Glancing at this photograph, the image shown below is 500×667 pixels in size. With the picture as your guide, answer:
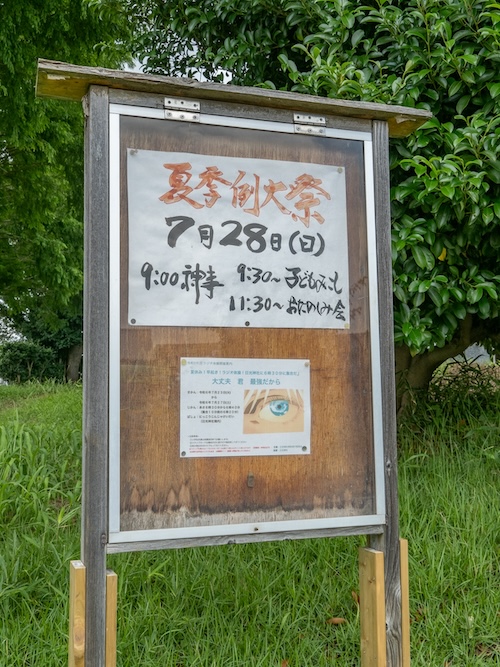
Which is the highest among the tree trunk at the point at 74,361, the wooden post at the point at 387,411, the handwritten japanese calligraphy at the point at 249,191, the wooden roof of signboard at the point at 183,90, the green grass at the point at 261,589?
the tree trunk at the point at 74,361

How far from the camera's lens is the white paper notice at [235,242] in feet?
6.93

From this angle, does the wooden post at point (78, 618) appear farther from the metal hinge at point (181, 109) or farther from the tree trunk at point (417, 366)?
the tree trunk at point (417, 366)

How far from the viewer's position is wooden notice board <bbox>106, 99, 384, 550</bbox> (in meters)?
2.07

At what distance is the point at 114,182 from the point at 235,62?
271cm

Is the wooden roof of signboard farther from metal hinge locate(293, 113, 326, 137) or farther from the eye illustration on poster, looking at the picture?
the eye illustration on poster

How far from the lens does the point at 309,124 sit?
2.33 m

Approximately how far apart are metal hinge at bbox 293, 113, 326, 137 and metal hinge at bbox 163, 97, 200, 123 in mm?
348

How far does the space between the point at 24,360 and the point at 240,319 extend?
1821cm

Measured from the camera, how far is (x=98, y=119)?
2086 millimetres

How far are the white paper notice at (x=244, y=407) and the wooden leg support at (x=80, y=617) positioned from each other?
1.45 feet

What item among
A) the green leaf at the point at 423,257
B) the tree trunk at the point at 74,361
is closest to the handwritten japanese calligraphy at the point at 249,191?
the green leaf at the point at 423,257

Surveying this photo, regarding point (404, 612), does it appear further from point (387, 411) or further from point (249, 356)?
point (249, 356)

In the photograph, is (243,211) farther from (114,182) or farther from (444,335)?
(444,335)

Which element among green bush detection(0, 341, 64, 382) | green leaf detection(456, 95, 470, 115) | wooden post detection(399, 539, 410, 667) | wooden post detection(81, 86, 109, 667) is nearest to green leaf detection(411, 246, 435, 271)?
green leaf detection(456, 95, 470, 115)
